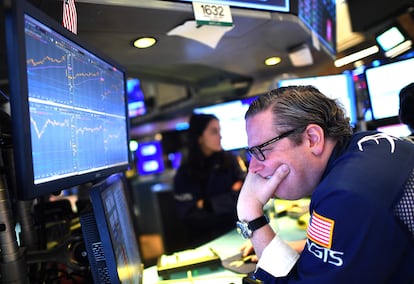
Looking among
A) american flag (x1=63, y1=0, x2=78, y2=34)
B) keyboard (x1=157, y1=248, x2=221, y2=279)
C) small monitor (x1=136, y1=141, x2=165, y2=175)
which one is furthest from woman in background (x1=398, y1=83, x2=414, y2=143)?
small monitor (x1=136, y1=141, x2=165, y2=175)

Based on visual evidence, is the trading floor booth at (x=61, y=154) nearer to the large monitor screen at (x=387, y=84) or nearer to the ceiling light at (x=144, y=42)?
the ceiling light at (x=144, y=42)

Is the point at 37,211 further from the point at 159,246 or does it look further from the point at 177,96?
the point at 177,96

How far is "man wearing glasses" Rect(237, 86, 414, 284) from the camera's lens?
735mm

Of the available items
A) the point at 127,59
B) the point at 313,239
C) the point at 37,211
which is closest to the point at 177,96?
the point at 127,59

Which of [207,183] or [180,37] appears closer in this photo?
[180,37]

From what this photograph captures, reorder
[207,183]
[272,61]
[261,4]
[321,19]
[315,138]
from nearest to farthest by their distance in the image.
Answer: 1. [315,138]
2. [261,4]
3. [321,19]
4. [272,61]
5. [207,183]

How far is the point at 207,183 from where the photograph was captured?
2418 mm

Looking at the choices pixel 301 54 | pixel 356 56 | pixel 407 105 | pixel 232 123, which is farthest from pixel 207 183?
pixel 356 56

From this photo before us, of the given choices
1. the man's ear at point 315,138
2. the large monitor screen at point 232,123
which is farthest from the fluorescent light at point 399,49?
the man's ear at point 315,138

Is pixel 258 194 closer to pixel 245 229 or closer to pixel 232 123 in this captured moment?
pixel 245 229

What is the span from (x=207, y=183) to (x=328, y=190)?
1.67 m

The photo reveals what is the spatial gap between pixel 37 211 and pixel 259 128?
2.48 ft

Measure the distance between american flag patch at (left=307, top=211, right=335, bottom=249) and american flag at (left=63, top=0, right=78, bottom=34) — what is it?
0.79 metres

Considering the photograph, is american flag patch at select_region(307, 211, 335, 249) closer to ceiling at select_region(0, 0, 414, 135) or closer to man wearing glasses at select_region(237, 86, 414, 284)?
man wearing glasses at select_region(237, 86, 414, 284)
